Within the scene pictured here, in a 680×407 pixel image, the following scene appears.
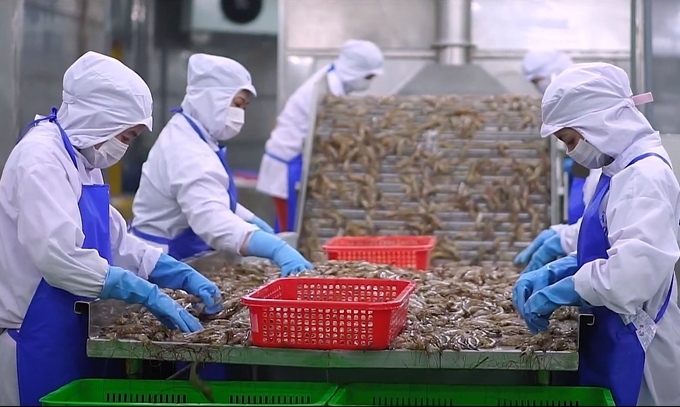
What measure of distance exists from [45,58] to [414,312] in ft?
11.9

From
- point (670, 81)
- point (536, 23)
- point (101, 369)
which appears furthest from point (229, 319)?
point (536, 23)

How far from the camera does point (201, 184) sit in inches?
172

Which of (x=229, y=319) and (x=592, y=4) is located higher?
(x=592, y=4)

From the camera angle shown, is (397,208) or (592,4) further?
(592,4)

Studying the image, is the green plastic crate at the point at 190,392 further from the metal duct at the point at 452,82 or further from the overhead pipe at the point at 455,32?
the overhead pipe at the point at 455,32

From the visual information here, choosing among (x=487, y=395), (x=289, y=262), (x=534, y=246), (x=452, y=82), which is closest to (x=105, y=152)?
(x=289, y=262)

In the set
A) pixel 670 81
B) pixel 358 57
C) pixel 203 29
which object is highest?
pixel 203 29

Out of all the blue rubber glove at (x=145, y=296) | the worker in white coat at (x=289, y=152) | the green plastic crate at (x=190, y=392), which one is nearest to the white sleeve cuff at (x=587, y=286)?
the green plastic crate at (x=190, y=392)

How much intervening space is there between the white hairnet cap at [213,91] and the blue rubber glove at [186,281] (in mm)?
1147

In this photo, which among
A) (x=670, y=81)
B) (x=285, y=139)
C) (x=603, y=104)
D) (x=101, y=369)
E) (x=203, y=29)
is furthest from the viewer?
(x=203, y=29)

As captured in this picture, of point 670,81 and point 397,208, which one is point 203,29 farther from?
point 670,81

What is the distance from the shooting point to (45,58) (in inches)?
236

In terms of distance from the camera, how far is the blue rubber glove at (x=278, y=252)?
4.12 m

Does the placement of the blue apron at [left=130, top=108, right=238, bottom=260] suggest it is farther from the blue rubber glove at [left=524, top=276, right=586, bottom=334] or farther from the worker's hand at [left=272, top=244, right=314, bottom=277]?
the blue rubber glove at [left=524, top=276, right=586, bottom=334]
